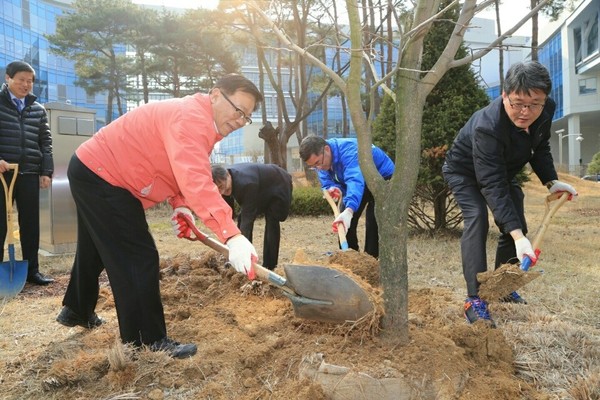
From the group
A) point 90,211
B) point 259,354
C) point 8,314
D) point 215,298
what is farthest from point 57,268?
point 259,354

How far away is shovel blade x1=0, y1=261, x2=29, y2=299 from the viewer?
394cm

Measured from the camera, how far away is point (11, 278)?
13.1ft

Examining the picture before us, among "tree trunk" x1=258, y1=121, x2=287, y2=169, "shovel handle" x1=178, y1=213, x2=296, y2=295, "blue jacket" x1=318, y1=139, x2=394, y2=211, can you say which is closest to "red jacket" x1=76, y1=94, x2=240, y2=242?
"shovel handle" x1=178, y1=213, x2=296, y2=295

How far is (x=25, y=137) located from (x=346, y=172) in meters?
2.98

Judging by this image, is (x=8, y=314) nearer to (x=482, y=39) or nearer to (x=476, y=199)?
(x=476, y=199)

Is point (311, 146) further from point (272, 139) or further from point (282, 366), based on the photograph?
point (272, 139)

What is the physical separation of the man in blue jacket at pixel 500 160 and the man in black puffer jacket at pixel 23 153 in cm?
366

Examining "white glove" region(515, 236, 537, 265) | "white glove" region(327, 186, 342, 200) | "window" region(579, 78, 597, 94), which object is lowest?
"white glove" region(515, 236, 537, 265)

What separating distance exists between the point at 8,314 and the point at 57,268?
6.29 ft

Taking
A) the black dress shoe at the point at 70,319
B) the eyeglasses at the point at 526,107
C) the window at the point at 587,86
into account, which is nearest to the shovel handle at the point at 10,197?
the black dress shoe at the point at 70,319

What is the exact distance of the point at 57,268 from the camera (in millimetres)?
5277

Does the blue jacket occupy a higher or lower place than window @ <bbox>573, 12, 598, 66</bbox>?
lower

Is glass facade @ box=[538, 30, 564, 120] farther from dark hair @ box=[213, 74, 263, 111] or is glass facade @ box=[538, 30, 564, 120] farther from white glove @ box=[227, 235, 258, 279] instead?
white glove @ box=[227, 235, 258, 279]

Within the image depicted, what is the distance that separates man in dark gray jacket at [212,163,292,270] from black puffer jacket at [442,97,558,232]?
1.71 metres
